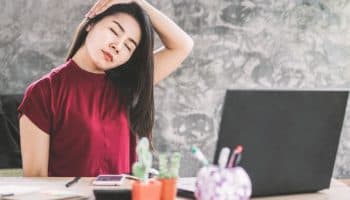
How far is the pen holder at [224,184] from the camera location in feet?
4.19

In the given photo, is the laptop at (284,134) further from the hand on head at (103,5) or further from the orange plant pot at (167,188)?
the hand on head at (103,5)

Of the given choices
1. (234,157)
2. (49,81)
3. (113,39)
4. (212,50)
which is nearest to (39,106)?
(49,81)

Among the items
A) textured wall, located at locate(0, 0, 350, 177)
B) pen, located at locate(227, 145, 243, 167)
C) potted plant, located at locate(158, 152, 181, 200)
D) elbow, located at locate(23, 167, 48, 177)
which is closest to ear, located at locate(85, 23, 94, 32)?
elbow, located at locate(23, 167, 48, 177)

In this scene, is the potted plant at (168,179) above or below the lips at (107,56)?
below

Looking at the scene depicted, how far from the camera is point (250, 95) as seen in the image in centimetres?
139

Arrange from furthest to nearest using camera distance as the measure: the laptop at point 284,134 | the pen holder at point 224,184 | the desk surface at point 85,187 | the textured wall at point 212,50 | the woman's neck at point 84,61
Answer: the textured wall at point 212,50
the woman's neck at point 84,61
the desk surface at point 85,187
the laptop at point 284,134
the pen holder at point 224,184

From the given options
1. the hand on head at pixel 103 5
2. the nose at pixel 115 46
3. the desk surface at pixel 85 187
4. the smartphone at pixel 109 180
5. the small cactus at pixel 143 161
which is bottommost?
the desk surface at pixel 85 187

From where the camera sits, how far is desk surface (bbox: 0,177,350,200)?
1.56m

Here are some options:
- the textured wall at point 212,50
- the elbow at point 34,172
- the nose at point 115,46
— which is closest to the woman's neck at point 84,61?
the nose at point 115,46

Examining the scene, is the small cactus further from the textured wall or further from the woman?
the textured wall

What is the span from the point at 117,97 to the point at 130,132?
126 millimetres

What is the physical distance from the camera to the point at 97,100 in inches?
75.3

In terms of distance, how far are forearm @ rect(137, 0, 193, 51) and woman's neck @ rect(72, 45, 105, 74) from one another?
9.6 inches

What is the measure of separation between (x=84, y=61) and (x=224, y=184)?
80 centimetres
